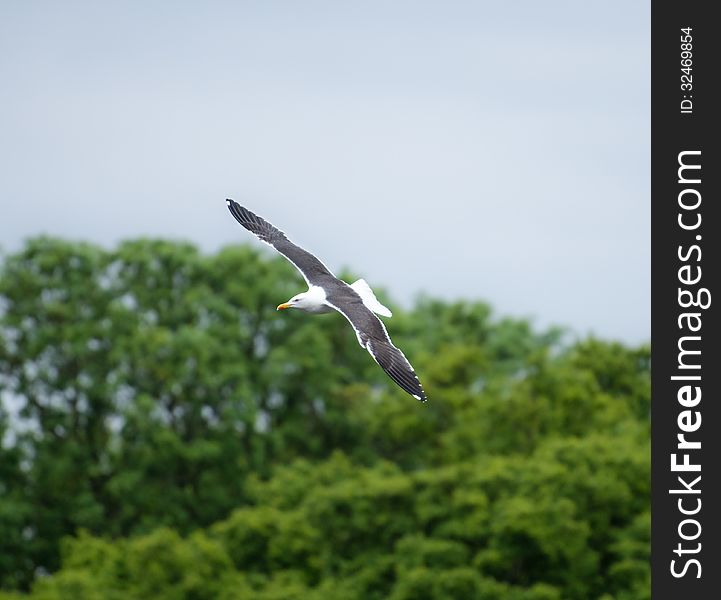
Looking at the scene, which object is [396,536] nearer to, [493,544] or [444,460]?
[493,544]

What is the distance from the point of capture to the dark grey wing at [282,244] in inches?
920

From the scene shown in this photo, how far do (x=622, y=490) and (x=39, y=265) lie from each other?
2802 centimetres

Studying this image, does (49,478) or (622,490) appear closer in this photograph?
(622,490)

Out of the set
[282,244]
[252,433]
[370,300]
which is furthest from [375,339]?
[252,433]

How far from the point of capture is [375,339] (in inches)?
823

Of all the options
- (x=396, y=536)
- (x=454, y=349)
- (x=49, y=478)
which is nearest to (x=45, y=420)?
(x=49, y=478)

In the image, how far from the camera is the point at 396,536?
171 ft

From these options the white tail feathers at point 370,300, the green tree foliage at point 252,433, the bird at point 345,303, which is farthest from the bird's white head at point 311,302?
the green tree foliage at point 252,433

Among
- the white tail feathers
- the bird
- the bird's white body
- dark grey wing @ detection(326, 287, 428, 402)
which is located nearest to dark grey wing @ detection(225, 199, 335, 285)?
the bird

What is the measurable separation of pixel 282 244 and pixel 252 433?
44727mm

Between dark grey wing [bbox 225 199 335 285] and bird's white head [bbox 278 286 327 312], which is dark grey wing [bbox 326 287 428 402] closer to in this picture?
bird's white head [bbox 278 286 327 312]

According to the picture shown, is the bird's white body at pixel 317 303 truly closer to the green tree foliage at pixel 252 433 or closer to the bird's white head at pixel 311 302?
the bird's white head at pixel 311 302
